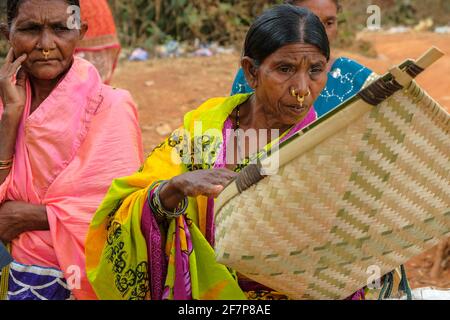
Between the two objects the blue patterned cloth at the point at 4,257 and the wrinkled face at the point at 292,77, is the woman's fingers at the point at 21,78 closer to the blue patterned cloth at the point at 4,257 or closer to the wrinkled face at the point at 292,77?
the blue patterned cloth at the point at 4,257

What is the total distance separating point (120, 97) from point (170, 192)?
951 millimetres

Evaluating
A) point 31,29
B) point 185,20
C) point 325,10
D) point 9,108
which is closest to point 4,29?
point 31,29

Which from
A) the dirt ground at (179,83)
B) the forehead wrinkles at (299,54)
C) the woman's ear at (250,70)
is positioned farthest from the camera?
the dirt ground at (179,83)

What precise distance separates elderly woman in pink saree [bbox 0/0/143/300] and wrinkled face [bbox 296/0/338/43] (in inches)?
44.5

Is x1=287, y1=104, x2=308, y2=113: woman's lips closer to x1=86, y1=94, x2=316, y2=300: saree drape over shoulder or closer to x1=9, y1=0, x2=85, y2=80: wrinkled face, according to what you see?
x1=86, y1=94, x2=316, y2=300: saree drape over shoulder

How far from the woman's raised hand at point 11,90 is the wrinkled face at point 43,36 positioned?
1.8 inches

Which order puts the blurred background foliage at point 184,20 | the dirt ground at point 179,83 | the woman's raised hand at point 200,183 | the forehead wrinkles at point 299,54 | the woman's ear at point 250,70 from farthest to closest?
the blurred background foliage at point 184,20 < the dirt ground at point 179,83 < the woman's ear at point 250,70 < the forehead wrinkles at point 299,54 < the woman's raised hand at point 200,183

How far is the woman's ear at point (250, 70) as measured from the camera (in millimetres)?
2637

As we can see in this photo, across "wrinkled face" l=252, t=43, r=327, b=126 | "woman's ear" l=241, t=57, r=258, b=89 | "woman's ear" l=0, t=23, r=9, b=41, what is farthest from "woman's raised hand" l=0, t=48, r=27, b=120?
"wrinkled face" l=252, t=43, r=327, b=126

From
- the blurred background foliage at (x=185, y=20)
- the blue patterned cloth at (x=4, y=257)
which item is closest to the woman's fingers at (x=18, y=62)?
the blue patterned cloth at (x=4, y=257)

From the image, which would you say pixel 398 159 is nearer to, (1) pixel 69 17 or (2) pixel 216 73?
(1) pixel 69 17

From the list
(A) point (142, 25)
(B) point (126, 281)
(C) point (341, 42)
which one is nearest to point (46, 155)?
(B) point (126, 281)

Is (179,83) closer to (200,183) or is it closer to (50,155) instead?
(50,155)

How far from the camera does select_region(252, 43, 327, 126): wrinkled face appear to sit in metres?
2.47
